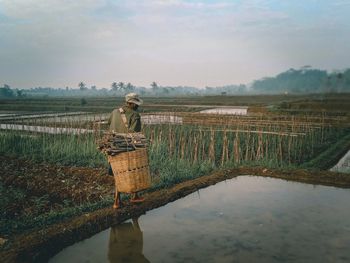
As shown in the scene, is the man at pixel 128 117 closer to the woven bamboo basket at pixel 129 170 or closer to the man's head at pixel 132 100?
the man's head at pixel 132 100

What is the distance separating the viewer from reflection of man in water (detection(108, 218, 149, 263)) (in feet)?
10.8

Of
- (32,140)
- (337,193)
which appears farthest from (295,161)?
(32,140)

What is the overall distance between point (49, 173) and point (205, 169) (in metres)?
3.41

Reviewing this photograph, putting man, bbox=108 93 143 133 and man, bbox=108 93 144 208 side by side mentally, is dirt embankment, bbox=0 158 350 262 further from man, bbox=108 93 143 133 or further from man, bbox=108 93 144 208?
man, bbox=108 93 143 133

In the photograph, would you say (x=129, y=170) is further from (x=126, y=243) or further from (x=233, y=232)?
(x=233, y=232)

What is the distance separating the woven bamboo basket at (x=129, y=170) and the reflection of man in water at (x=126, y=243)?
0.40 metres

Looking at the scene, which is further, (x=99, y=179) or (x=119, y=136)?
(x=99, y=179)

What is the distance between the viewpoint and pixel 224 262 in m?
3.16

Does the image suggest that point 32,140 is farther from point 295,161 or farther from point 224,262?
point 224,262

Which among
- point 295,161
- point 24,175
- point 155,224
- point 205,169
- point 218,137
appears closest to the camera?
point 155,224

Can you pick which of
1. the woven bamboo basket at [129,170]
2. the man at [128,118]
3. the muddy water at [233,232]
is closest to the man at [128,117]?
the man at [128,118]

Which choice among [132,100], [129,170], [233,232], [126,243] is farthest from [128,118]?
[233,232]

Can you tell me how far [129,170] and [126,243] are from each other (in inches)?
36.8

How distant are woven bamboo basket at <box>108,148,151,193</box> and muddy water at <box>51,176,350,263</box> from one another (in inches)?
16.4
